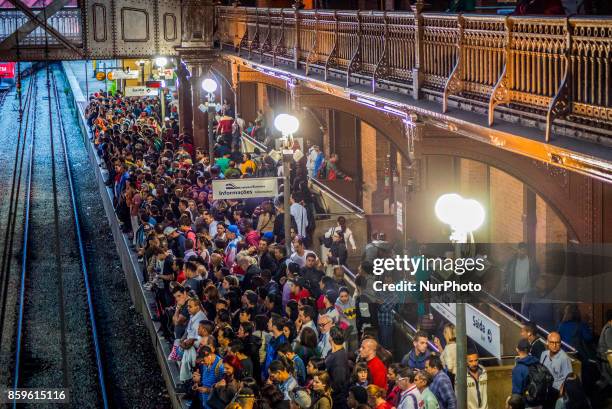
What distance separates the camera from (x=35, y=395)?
1656 cm

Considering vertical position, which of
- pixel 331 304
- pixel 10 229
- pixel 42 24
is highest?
pixel 42 24

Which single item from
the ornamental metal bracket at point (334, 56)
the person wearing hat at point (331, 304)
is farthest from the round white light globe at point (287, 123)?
the person wearing hat at point (331, 304)

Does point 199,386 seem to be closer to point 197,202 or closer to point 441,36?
point 441,36

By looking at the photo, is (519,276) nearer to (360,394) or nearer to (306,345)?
(306,345)

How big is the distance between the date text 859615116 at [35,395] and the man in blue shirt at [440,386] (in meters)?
7.46

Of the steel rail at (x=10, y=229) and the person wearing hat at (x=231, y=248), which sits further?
the steel rail at (x=10, y=229)

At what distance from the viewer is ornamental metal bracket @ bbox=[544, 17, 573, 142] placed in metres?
10.2

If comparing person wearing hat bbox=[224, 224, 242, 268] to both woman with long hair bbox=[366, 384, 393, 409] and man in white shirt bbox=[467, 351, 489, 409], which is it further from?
woman with long hair bbox=[366, 384, 393, 409]

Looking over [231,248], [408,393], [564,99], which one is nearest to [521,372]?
[408,393]

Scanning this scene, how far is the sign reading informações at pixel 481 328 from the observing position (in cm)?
1170

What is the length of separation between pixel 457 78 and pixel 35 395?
25.8ft

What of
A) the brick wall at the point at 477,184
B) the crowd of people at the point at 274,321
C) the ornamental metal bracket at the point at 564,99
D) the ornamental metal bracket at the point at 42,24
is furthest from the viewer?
the ornamental metal bracket at the point at 42,24

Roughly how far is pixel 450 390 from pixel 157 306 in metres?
8.06

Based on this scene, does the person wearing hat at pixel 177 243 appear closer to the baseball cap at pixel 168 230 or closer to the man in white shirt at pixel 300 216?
the baseball cap at pixel 168 230
